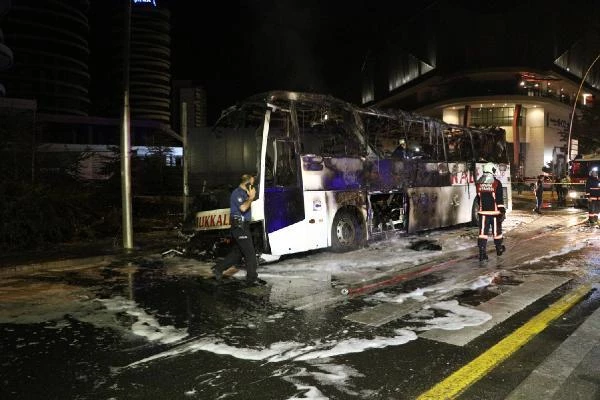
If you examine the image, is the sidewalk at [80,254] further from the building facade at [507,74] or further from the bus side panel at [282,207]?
the building facade at [507,74]

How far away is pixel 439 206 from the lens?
45.4ft

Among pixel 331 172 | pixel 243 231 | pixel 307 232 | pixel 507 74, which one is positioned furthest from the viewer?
pixel 507 74

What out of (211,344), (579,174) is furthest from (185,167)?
(579,174)

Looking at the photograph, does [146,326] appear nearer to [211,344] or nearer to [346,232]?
[211,344]

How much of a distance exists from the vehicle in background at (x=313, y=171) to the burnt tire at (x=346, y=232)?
2 centimetres

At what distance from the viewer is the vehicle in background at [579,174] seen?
74.0 ft

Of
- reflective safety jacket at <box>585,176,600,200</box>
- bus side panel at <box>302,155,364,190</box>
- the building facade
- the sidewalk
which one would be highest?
the building facade

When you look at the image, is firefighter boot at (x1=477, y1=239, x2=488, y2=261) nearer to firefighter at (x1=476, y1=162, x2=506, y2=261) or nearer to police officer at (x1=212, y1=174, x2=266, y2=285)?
firefighter at (x1=476, y1=162, x2=506, y2=261)

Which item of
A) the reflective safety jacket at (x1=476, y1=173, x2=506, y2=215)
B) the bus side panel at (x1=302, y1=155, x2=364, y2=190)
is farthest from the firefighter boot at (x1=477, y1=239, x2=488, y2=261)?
the bus side panel at (x1=302, y1=155, x2=364, y2=190)

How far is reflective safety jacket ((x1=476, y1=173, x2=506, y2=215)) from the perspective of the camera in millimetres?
9703

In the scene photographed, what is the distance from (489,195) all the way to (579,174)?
17.1 m

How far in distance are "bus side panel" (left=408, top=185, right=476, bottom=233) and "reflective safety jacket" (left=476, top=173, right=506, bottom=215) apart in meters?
2.96

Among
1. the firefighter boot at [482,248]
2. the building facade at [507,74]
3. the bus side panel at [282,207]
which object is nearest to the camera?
the bus side panel at [282,207]

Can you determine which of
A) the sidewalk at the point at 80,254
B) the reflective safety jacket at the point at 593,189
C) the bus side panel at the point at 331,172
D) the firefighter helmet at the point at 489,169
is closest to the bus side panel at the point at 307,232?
the bus side panel at the point at 331,172
